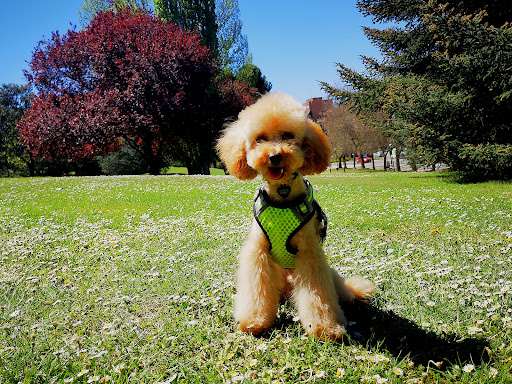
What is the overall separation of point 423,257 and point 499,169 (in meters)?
11.0

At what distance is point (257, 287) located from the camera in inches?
99.7

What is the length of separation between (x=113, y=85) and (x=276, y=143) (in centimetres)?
2211

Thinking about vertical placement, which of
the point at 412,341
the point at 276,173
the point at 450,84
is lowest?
the point at 412,341

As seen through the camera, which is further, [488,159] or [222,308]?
[488,159]

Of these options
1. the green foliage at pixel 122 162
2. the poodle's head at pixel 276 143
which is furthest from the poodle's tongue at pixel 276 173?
the green foliage at pixel 122 162

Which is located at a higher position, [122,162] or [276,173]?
[122,162]

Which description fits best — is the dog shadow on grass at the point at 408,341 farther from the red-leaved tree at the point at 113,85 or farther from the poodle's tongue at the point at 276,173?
the red-leaved tree at the point at 113,85

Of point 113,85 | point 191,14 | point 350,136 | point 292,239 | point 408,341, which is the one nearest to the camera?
point 408,341

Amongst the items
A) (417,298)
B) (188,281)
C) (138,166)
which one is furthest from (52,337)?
(138,166)

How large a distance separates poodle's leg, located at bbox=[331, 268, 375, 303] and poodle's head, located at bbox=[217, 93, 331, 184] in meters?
0.97

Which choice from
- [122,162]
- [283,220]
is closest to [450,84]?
[283,220]

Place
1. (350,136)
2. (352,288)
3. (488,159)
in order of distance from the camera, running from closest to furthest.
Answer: (352,288) → (488,159) → (350,136)

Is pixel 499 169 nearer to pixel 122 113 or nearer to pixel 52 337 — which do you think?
pixel 52 337

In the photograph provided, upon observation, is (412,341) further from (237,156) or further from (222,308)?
(237,156)
